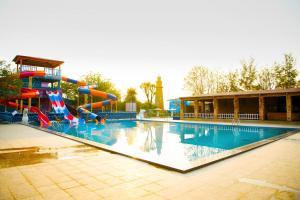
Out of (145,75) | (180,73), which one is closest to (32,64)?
(180,73)

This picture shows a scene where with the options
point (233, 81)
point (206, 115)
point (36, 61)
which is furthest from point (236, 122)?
point (36, 61)

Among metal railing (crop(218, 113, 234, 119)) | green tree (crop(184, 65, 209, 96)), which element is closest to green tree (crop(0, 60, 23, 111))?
metal railing (crop(218, 113, 234, 119))

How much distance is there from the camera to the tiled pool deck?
9.91 feet

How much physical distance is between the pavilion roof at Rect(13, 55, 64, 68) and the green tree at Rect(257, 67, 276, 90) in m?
32.9

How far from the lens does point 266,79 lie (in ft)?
111

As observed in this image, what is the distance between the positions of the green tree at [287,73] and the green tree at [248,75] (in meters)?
3.77

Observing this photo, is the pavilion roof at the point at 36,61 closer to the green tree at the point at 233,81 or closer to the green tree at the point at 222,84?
the green tree at the point at 222,84

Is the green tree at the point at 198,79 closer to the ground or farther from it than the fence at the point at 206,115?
farther from it

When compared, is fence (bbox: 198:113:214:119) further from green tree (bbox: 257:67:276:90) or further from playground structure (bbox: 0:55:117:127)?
green tree (bbox: 257:67:276:90)

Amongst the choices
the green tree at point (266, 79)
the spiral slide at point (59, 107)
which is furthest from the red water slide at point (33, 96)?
the green tree at point (266, 79)

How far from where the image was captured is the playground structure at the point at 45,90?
2169 cm

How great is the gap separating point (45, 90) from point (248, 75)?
33.6m

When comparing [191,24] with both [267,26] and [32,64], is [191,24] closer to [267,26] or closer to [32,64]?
[267,26]

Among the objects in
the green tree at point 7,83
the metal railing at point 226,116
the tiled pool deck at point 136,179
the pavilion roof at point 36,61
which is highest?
the pavilion roof at point 36,61
